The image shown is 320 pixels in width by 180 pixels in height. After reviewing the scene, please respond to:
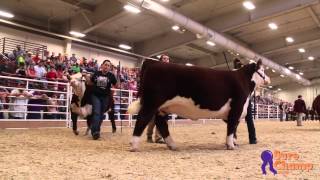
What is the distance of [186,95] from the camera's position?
562cm

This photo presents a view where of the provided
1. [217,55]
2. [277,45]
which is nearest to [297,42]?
[277,45]

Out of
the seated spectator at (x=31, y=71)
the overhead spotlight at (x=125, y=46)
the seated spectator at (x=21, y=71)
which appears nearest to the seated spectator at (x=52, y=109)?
the seated spectator at (x=31, y=71)

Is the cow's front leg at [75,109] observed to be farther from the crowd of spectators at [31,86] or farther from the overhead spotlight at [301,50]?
the overhead spotlight at [301,50]

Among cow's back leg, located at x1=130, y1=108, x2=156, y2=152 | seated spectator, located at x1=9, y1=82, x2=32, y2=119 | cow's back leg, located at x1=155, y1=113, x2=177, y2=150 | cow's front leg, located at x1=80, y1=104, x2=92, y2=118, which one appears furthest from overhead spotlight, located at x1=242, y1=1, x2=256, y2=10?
cow's back leg, located at x1=130, y1=108, x2=156, y2=152

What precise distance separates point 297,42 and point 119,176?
2602 cm

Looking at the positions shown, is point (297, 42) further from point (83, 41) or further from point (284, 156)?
point (284, 156)

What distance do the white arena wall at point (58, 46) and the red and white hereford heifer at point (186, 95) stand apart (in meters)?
14.9

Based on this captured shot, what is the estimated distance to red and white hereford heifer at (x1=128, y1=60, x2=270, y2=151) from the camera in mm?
5469

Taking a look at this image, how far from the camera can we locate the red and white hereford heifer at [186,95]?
5.47m

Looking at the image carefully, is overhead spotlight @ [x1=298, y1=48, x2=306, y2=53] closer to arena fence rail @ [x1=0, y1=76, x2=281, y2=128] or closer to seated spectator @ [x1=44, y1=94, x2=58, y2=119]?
arena fence rail @ [x1=0, y1=76, x2=281, y2=128]

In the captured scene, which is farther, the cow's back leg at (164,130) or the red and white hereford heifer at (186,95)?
the cow's back leg at (164,130)

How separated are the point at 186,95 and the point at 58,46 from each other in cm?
1699

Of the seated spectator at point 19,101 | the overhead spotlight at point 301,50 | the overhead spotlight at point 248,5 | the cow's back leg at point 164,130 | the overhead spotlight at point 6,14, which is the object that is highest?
the overhead spotlight at point 301,50

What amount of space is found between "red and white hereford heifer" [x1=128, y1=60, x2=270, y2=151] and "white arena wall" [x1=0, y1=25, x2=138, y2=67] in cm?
1494
